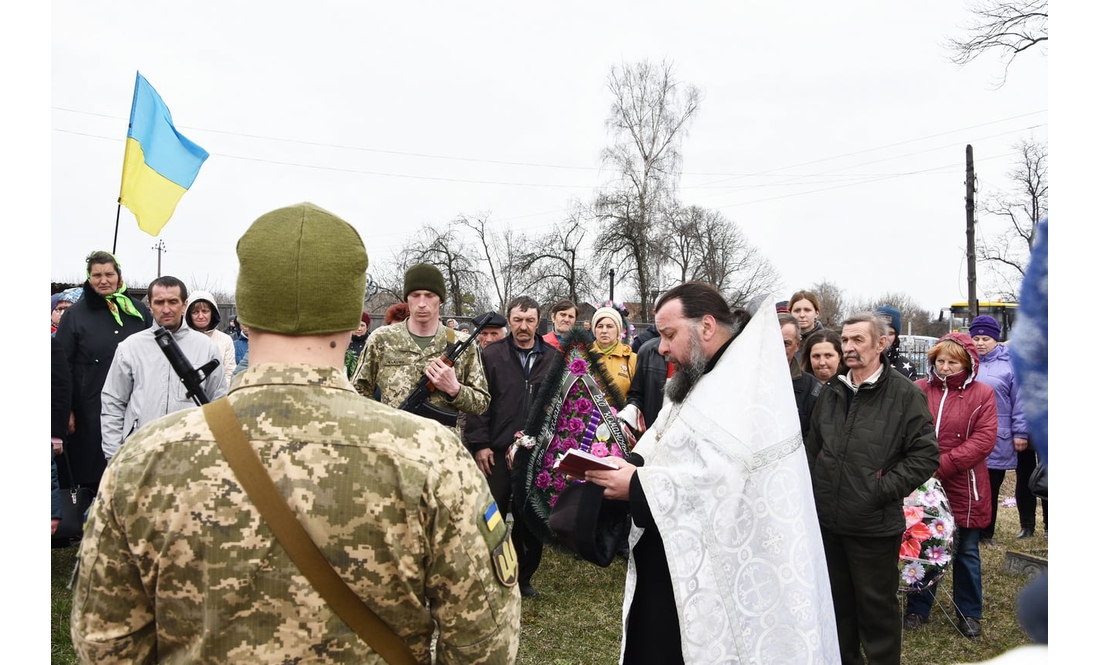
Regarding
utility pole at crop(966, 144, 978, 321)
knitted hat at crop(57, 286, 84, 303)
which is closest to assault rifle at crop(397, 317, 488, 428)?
knitted hat at crop(57, 286, 84, 303)

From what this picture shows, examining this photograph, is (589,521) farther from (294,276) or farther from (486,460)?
(486,460)

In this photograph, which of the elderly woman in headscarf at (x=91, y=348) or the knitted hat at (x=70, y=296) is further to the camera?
the knitted hat at (x=70, y=296)

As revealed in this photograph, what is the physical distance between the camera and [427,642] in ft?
5.40

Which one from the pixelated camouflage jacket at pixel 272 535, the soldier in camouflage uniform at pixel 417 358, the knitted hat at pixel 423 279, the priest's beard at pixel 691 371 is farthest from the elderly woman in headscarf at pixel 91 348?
the pixelated camouflage jacket at pixel 272 535

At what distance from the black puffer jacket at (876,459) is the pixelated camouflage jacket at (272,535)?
2.82 metres

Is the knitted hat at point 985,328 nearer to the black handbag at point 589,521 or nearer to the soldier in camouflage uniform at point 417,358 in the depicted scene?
the soldier in camouflage uniform at point 417,358

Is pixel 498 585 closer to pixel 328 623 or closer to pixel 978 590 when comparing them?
pixel 328 623

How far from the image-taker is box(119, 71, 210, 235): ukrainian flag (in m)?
5.57

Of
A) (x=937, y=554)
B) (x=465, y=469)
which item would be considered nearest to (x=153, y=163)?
(x=465, y=469)

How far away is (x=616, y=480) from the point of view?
283 cm

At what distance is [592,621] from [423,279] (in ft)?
8.03

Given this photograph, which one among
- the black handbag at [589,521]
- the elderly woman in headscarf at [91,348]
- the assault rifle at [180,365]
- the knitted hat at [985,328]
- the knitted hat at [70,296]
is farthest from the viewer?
the knitted hat at [70,296]

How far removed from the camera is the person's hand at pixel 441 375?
185 inches

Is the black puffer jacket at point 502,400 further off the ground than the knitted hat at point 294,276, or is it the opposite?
the knitted hat at point 294,276
